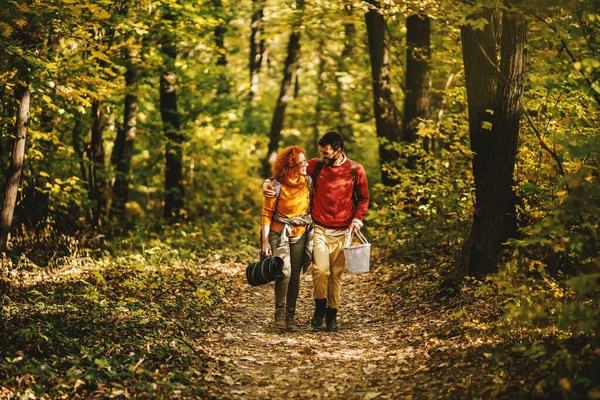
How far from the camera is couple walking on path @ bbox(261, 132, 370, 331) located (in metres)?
7.64

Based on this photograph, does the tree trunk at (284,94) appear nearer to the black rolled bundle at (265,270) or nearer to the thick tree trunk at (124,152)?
the thick tree trunk at (124,152)

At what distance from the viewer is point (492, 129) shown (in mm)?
7938

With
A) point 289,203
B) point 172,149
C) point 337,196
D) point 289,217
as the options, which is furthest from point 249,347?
point 172,149

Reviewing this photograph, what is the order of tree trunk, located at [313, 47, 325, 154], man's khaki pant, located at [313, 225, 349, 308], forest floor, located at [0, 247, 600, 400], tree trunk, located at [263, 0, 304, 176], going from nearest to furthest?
forest floor, located at [0, 247, 600, 400], man's khaki pant, located at [313, 225, 349, 308], tree trunk, located at [263, 0, 304, 176], tree trunk, located at [313, 47, 325, 154]

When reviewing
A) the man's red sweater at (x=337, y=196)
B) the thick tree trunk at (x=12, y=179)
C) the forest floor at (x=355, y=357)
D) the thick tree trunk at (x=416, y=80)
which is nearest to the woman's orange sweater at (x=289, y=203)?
the man's red sweater at (x=337, y=196)

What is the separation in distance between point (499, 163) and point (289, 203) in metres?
2.60

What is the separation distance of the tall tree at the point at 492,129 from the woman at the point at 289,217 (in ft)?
7.03

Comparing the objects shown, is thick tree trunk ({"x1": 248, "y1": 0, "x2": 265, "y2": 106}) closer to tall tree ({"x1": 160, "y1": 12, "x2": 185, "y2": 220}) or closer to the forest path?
tall tree ({"x1": 160, "y1": 12, "x2": 185, "y2": 220})

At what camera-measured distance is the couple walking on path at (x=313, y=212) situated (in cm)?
764

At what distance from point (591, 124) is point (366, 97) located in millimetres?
14056

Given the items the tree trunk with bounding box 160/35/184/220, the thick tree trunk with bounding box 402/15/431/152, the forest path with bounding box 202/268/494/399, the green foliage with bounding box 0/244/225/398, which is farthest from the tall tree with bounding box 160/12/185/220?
the forest path with bounding box 202/268/494/399

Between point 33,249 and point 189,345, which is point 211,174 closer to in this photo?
point 33,249

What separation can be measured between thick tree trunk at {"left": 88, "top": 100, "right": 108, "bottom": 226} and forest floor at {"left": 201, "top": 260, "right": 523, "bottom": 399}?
651 centimetres

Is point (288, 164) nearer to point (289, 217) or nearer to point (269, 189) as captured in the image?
point (269, 189)
